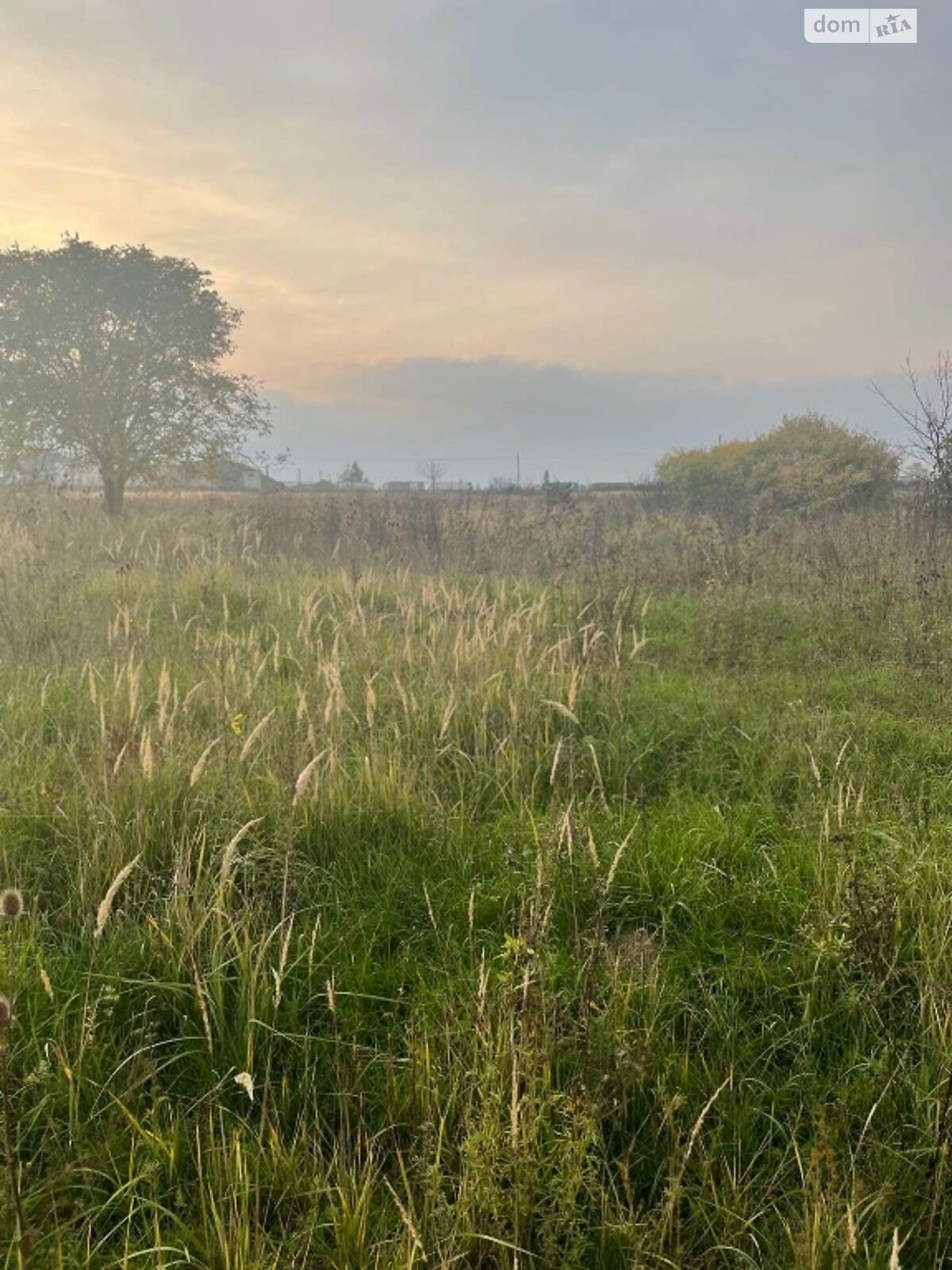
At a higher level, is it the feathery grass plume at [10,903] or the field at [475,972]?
the feathery grass plume at [10,903]

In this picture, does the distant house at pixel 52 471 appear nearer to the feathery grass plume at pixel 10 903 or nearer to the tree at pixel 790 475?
the tree at pixel 790 475

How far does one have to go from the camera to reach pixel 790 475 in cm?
1775

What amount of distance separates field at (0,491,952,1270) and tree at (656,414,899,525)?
37.5ft

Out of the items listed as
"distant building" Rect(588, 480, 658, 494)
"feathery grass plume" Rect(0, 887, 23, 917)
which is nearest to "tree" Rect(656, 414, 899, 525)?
"distant building" Rect(588, 480, 658, 494)

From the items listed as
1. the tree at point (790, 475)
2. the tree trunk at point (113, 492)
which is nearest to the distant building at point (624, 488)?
the tree at point (790, 475)

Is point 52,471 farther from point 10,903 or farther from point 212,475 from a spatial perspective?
point 10,903

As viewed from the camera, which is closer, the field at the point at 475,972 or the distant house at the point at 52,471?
the field at the point at 475,972

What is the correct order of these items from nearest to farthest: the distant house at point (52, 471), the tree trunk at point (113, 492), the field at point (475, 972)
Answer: the field at point (475, 972)
the distant house at point (52, 471)
the tree trunk at point (113, 492)

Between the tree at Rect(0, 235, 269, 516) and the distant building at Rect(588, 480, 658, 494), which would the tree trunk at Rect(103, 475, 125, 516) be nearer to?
the tree at Rect(0, 235, 269, 516)

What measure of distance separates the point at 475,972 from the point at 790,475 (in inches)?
698

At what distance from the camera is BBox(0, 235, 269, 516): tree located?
15539 millimetres

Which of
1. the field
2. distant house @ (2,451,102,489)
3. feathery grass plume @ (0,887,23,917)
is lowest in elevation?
the field

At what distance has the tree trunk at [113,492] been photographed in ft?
52.0

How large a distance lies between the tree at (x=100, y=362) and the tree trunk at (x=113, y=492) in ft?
0.06
